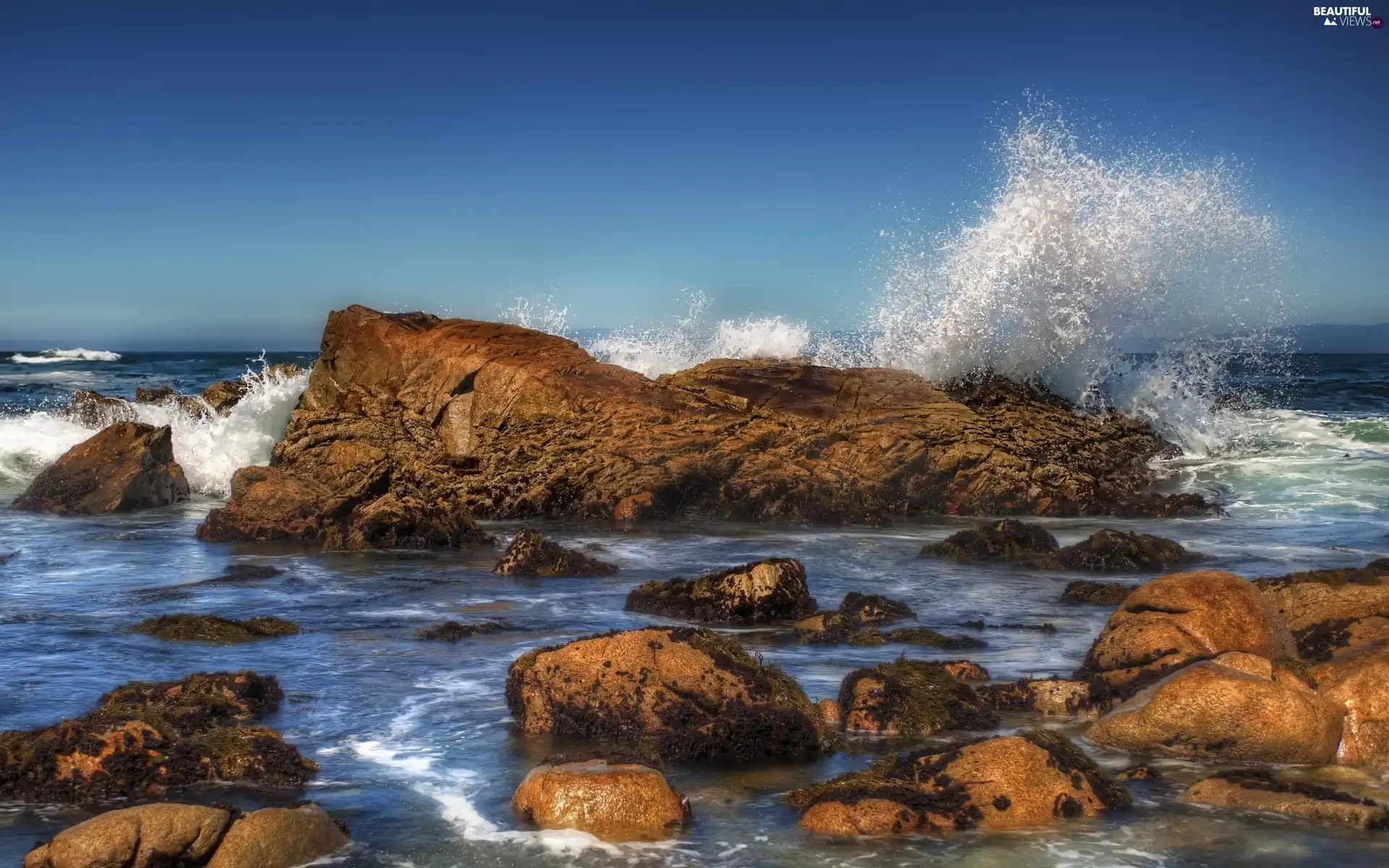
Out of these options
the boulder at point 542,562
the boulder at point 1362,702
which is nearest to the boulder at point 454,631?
the boulder at point 542,562

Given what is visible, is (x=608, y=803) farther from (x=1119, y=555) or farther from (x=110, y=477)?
(x=110, y=477)

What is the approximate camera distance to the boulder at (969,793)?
579cm

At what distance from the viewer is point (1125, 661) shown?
8008 millimetres

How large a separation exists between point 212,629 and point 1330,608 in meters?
7.96

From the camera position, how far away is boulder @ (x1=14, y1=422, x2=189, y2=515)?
17.8 m

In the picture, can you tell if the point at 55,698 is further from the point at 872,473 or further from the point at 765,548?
the point at 872,473

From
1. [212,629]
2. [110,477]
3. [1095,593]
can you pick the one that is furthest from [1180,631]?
[110,477]

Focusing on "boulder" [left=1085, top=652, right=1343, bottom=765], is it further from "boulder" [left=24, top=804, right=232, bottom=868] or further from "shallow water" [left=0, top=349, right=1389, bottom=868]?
"boulder" [left=24, top=804, right=232, bottom=868]

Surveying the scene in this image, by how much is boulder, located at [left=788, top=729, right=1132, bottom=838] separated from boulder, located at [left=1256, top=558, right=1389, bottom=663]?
9.77 ft

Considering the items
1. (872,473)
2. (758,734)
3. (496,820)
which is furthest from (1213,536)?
(496,820)

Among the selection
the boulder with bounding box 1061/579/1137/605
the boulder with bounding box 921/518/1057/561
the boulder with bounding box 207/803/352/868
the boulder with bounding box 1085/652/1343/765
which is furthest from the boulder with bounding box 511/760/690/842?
the boulder with bounding box 921/518/1057/561

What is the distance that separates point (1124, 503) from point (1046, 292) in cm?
435

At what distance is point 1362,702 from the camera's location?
6.81 metres

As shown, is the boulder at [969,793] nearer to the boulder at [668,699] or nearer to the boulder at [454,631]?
the boulder at [668,699]
